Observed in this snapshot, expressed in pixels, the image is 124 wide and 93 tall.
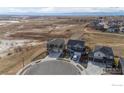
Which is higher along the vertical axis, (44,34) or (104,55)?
(44,34)

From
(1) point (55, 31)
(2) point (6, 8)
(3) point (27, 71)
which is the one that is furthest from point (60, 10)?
(3) point (27, 71)

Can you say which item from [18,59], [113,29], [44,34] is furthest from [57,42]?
[113,29]

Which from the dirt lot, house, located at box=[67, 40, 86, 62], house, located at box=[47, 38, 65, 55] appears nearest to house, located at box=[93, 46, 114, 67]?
house, located at box=[67, 40, 86, 62]

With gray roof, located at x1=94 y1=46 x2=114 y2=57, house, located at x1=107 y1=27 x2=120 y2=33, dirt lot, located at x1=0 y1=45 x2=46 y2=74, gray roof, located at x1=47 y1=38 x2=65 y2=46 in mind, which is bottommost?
dirt lot, located at x1=0 y1=45 x2=46 y2=74

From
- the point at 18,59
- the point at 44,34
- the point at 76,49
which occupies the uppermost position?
the point at 44,34

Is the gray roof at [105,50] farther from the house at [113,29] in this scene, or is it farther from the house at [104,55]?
the house at [113,29]

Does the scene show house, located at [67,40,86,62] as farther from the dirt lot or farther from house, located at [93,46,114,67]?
the dirt lot

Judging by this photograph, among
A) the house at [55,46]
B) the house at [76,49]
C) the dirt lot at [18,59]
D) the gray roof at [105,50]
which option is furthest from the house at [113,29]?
the dirt lot at [18,59]

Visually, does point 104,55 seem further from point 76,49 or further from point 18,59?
point 18,59
